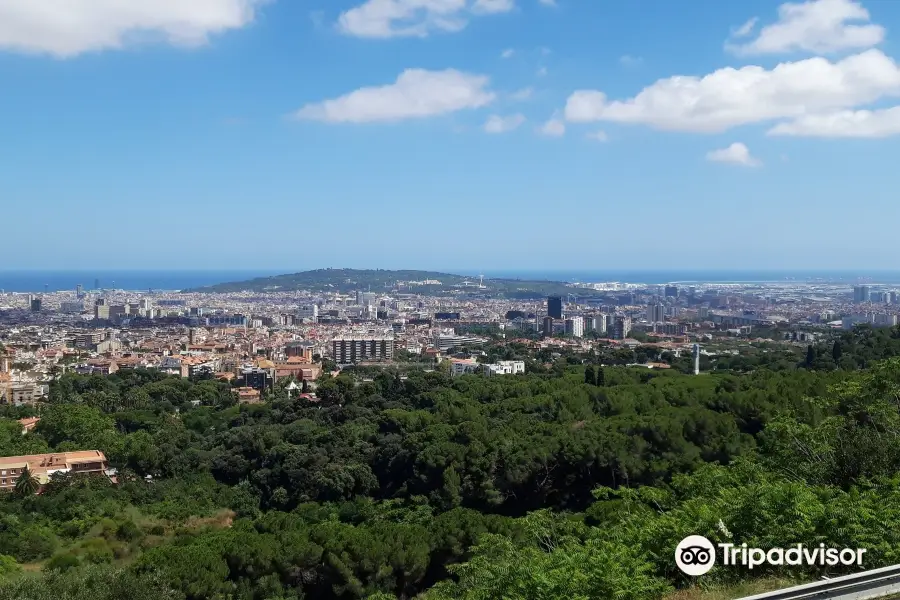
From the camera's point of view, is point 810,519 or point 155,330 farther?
point 155,330

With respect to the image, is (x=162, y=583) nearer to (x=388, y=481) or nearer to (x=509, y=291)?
(x=388, y=481)

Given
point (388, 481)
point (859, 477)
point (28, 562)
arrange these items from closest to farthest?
1. point (859, 477)
2. point (28, 562)
3. point (388, 481)

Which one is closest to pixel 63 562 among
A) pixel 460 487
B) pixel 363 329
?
pixel 460 487

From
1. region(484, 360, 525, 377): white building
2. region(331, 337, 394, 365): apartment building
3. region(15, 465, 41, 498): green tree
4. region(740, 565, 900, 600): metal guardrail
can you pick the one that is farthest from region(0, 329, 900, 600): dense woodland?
region(331, 337, 394, 365): apartment building

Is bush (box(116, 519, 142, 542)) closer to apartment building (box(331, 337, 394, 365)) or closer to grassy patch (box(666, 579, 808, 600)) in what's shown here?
grassy patch (box(666, 579, 808, 600))

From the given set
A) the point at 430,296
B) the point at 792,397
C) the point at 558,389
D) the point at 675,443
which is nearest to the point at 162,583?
the point at 675,443

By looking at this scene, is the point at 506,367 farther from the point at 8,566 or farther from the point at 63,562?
the point at 8,566
